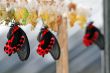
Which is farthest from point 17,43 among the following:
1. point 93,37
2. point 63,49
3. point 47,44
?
point 93,37

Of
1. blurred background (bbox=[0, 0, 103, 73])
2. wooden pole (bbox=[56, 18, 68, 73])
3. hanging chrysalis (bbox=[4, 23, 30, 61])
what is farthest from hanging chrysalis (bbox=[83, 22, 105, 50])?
hanging chrysalis (bbox=[4, 23, 30, 61])

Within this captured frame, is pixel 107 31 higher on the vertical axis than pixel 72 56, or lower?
higher

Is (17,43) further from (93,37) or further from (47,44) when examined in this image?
(93,37)

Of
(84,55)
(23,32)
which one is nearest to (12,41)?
(23,32)

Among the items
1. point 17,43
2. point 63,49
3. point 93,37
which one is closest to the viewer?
point 17,43

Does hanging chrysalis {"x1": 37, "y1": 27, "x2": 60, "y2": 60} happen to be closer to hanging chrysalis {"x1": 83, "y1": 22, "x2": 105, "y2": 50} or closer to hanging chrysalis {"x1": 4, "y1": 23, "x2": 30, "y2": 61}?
hanging chrysalis {"x1": 4, "y1": 23, "x2": 30, "y2": 61}
